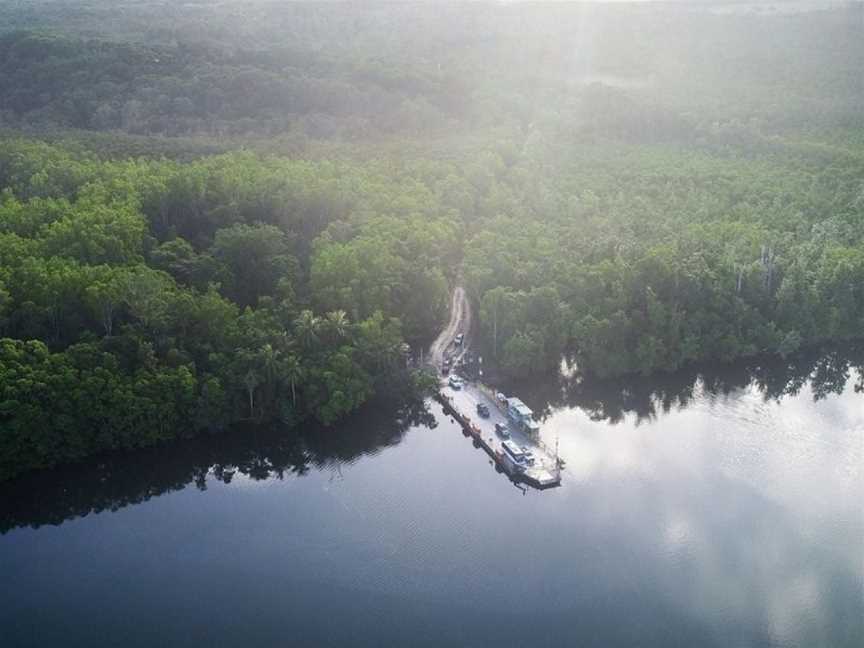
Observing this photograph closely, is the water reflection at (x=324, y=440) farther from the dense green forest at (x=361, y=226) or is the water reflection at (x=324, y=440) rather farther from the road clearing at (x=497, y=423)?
the road clearing at (x=497, y=423)

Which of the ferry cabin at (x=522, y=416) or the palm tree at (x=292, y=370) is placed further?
the palm tree at (x=292, y=370)

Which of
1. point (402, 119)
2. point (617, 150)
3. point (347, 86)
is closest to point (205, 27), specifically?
point (347, 86)

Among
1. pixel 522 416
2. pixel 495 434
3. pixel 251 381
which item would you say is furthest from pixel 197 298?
pixel 522 416

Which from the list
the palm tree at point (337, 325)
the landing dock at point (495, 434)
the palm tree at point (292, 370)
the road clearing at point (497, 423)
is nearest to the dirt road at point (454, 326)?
the road clearing at point (497, 423)

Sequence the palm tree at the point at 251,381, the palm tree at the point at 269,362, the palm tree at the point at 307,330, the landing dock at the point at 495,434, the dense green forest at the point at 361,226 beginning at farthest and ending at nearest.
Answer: the palm tree at the point at 307,330, the dense green forest at the point at 361,226, the palm tree at the point at 269,362, the palm tree at the point at 251,381, the landing dock at the point at 495,434

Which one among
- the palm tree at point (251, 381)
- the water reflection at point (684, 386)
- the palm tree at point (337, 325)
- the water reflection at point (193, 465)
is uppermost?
the palm tree at point (337, 325)

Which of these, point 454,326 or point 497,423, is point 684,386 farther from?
point 454,326
